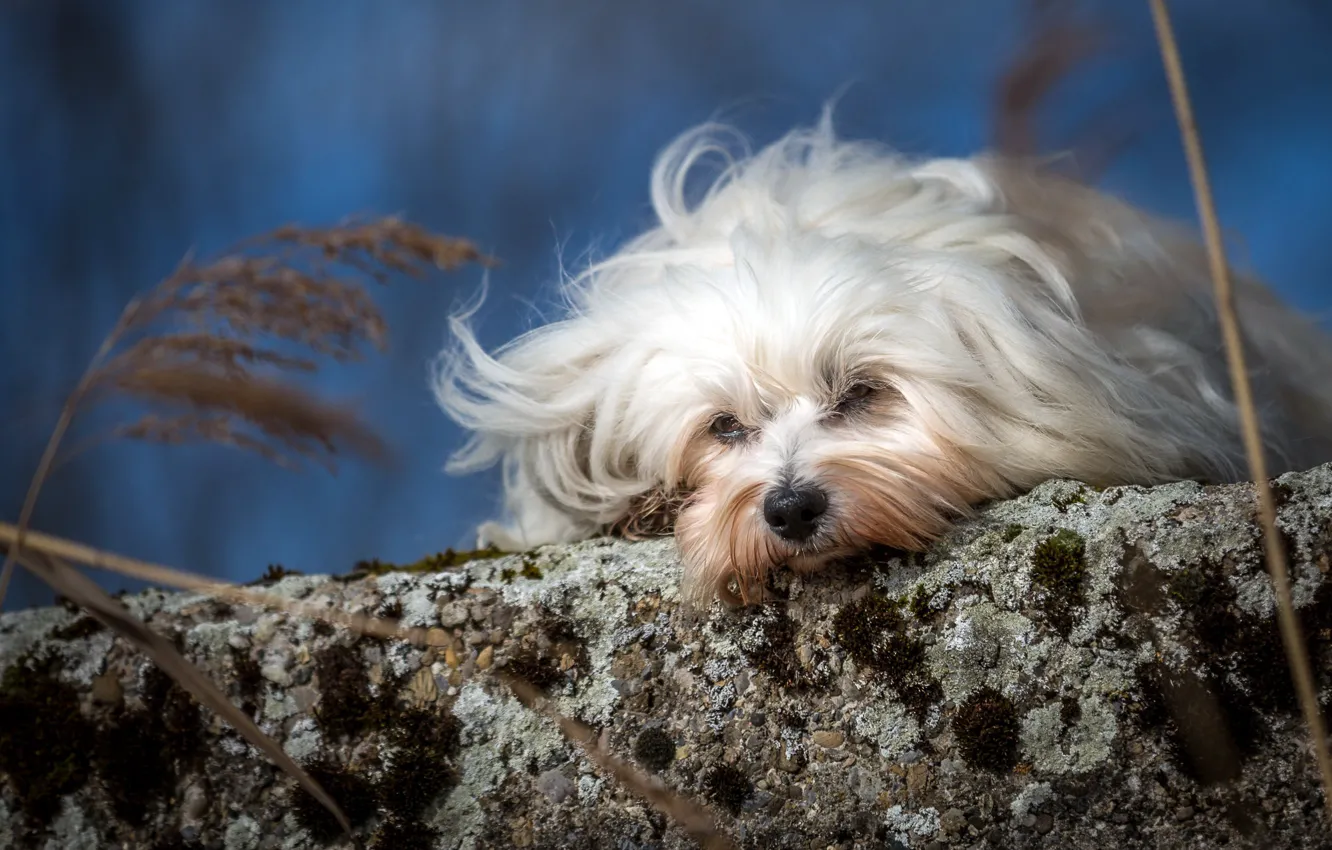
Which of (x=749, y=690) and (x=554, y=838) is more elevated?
(x=749, y=690)

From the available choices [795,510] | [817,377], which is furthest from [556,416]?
[795,510]

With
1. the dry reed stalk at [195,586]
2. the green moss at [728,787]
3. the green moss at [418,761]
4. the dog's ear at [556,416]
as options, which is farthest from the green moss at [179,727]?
the dog's ear at [556,416]

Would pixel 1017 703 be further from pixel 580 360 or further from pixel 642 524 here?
pixel 580 360

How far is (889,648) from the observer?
1711 mm

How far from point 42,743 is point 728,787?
45.1 inches

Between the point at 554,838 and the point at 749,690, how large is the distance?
0.37 metres

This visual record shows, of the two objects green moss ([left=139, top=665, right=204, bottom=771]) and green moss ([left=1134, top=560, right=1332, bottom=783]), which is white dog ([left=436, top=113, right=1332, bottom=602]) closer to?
green moss ([left=1134, top=560, right=1332, bottom=783])

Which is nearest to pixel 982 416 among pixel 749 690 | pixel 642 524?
pixel 642 524

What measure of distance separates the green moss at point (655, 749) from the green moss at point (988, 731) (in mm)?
416

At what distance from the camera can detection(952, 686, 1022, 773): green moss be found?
1600 millimetres

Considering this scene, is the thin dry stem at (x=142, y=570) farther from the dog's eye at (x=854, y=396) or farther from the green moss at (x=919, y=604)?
the dog's eye at (x=854, y=396)

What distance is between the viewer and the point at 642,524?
280 centimetres

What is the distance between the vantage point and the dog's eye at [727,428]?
2658 millimetres

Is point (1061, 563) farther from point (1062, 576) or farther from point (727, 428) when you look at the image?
point (727, 428)
